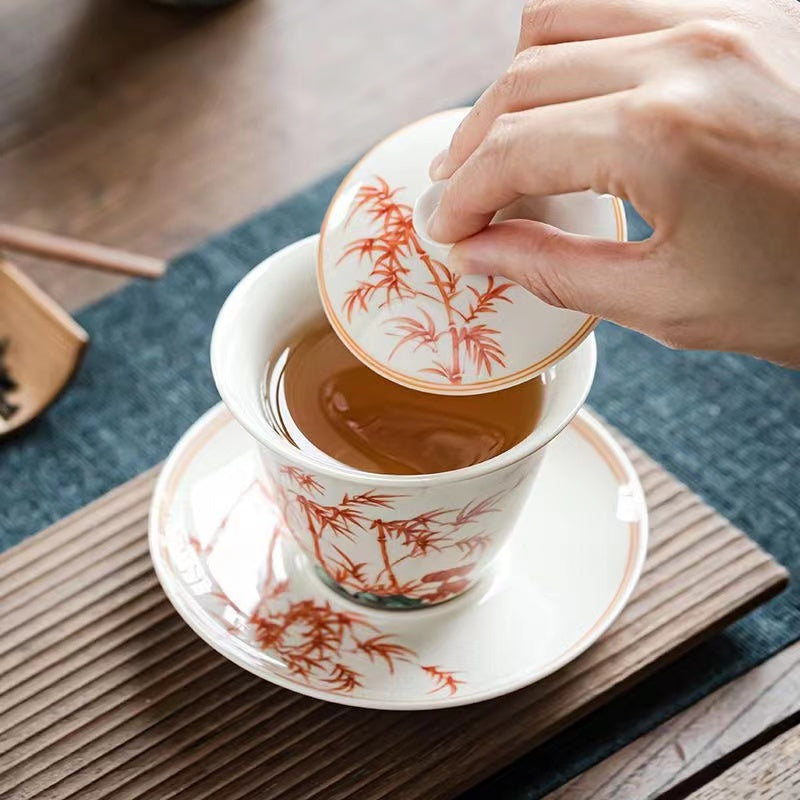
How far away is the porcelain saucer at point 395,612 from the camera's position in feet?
2.24

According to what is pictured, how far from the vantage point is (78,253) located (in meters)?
1.05

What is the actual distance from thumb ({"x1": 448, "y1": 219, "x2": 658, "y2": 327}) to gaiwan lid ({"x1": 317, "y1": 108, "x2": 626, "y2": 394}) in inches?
0.7

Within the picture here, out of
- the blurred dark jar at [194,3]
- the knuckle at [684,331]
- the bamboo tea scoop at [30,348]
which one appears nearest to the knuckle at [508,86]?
the knuckle at [684,331]

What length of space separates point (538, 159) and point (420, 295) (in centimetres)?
11

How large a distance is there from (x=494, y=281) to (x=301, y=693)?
0.25m

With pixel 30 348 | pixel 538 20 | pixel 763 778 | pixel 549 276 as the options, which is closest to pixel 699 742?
pixel 763 778

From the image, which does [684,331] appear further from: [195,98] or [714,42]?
[195,98]

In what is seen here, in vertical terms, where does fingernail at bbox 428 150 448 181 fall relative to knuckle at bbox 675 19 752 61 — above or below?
below

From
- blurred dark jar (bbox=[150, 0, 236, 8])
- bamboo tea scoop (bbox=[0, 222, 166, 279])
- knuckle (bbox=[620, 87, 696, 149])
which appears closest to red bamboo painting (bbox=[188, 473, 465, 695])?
knuckle (bbox=[620, 87, 696, 149])

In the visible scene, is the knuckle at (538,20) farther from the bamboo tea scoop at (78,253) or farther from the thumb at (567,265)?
the bamboo tea scoop at (78,253)

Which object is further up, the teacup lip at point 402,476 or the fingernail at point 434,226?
the fingernail at point 434,226

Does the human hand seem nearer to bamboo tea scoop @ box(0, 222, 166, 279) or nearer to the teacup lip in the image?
the teacup lip

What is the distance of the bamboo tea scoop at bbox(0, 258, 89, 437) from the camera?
96cm

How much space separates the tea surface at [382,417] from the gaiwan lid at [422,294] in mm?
66
